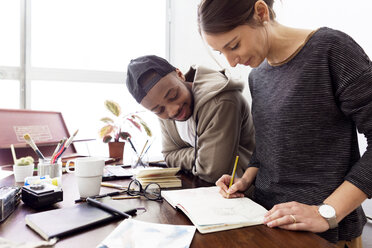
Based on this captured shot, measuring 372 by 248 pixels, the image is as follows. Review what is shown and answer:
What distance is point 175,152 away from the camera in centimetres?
143

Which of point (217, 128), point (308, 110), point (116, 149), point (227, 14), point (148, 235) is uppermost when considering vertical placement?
point (227, 14)

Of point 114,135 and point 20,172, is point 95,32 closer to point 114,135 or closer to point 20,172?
point 114,135

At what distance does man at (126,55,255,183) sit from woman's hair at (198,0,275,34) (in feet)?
1.19

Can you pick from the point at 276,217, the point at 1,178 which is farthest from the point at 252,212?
the point at 1,178

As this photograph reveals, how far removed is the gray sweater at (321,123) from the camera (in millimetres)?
701

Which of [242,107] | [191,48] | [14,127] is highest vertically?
[191,48]

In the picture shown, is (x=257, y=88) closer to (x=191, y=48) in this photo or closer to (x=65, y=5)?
(x=191, y=48)

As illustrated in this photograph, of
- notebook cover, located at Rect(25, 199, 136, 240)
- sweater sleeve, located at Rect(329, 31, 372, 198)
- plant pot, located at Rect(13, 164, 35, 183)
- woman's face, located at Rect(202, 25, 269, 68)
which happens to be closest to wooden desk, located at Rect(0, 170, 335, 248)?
notebook cover, located at Rect(25, 199, 136, 240)

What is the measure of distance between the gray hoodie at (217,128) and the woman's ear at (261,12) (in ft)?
1.19

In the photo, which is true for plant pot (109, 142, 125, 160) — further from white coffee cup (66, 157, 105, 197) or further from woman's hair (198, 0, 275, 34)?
woman's hair (198, 0, 275, 34)

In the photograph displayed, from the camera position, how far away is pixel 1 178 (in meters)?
1.06

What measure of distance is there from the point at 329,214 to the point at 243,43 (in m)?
0.56

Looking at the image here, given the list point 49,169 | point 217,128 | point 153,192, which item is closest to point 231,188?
point 153,192

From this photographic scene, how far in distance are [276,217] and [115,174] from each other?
0.72 metres
